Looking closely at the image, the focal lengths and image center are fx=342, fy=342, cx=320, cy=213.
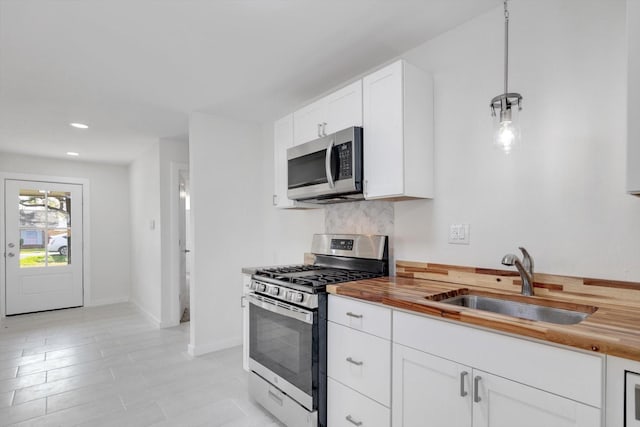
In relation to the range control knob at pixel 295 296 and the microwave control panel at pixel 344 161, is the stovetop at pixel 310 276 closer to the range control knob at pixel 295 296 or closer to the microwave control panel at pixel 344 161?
the range control knob at pixel 295 296

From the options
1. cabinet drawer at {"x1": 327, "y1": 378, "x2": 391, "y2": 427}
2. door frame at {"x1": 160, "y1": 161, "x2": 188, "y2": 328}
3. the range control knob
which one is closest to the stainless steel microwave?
the range control knob

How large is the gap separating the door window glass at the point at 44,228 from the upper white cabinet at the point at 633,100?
21.5 feet

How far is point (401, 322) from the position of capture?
5.03 feet

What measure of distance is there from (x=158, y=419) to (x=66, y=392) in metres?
0.96

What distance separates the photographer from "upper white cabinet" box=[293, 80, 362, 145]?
220cm

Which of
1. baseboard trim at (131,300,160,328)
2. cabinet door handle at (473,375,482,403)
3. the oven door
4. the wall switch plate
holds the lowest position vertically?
baseboard trim at (131,300,160,328)

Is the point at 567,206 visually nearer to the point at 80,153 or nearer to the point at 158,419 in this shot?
the point at 158,419

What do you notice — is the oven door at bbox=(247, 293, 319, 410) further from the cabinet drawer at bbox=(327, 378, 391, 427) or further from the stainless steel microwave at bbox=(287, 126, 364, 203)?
the stainless steel microwave at bbox=(287, 126, 364, 203)

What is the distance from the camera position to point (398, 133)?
1944 mm

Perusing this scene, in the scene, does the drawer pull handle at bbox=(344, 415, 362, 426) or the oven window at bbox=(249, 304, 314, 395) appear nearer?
the drawer pull handle at bbox=(344, 415, 362, 426)

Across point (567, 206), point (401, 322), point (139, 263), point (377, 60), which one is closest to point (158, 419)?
point (401, 322)

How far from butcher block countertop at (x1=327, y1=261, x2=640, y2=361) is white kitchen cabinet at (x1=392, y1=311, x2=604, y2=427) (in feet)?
0.17

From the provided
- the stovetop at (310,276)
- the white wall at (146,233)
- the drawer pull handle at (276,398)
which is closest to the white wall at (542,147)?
the stovetop at (310,276)

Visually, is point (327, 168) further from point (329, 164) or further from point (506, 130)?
point (506, 130)
